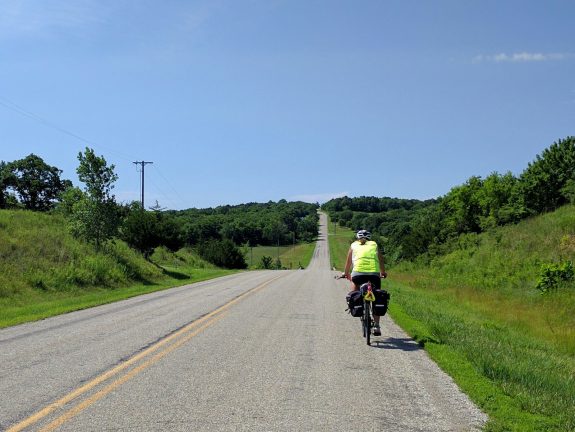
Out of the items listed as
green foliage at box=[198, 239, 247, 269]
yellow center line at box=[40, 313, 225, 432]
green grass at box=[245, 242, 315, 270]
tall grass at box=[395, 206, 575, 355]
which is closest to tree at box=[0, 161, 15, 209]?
green foliage at box=[198, 239, 247, 269]

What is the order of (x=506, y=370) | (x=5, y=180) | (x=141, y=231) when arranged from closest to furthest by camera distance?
(x=506, y=370) → (x=141, y=231) → (x=5, y=180)

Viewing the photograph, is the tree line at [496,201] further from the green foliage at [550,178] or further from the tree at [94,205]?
the tree at [94,205]

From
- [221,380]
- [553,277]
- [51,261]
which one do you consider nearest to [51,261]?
[51,261]

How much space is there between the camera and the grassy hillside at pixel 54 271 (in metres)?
19.8

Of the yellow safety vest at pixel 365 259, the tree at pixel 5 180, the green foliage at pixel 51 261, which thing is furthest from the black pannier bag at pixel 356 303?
the tree at pixel 5 180

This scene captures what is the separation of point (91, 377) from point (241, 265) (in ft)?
276

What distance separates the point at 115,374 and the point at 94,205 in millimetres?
26009

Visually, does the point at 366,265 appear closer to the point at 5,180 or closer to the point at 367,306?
the point at 367,306

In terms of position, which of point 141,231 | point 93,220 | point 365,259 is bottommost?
point 365,259

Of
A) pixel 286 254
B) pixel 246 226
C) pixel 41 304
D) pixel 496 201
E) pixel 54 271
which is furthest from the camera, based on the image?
pixel 246 226

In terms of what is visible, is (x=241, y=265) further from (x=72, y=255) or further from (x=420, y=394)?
(x=420, y=394)

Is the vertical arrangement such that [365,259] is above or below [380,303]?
above

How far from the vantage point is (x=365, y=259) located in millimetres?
10398

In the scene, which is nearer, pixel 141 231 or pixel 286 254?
pixel 141 231
